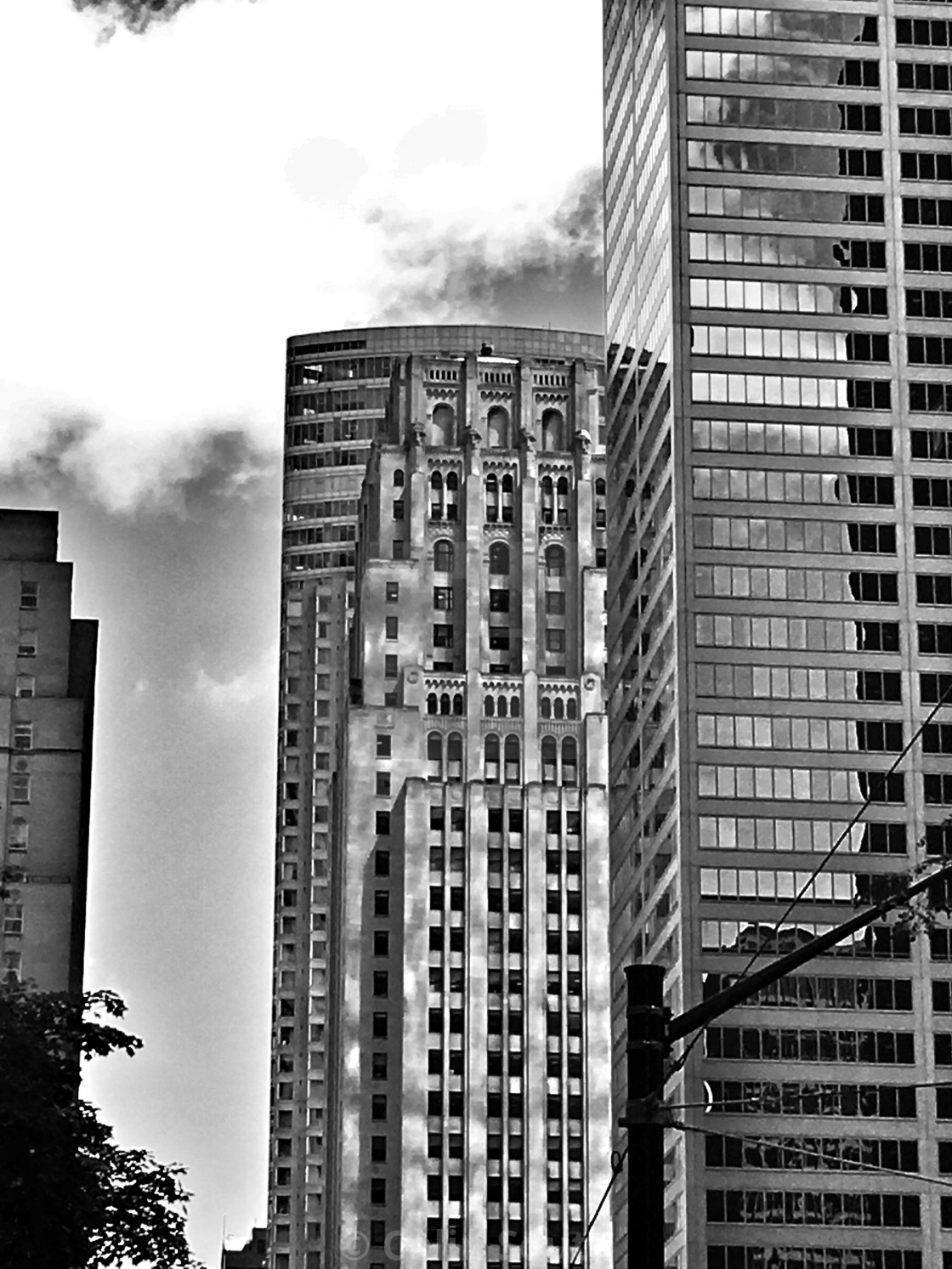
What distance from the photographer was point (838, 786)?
6688 inches

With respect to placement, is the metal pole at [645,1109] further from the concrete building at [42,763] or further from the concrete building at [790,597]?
the concrete building at [790,597]

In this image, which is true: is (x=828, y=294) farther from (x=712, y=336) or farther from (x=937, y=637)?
(x=937, y=637)

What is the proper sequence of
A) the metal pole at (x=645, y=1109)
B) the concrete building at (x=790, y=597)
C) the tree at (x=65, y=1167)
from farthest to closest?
1. the concrete building at (x=790, y=597)
2. the tree at (x=65, y=1167)
3. the metal pole at (x=645, y=1109)

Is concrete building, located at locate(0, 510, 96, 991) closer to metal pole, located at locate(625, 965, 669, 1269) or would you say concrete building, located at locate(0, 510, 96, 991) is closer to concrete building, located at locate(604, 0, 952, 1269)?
concrete building, located at locate(604, 0, 952, 1269)

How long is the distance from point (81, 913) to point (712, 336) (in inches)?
3056

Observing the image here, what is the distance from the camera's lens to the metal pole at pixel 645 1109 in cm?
1816

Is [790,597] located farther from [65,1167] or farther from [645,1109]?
[645,1109]

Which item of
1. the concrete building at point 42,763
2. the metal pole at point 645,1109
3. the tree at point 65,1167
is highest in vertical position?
the concrete building at point 42,763

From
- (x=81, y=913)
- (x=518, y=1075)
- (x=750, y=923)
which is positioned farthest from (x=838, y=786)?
(x=81, y=913)

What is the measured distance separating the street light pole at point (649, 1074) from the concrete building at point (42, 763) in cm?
9676

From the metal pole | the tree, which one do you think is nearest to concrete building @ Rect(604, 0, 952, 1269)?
the tree

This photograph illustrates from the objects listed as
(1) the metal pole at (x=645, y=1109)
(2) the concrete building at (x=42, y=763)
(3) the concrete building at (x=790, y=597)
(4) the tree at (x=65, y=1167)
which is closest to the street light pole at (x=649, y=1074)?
(1) the metal pole at (x=645, y=1109)

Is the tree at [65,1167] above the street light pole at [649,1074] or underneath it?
above

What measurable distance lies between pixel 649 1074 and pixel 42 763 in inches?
4067
